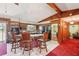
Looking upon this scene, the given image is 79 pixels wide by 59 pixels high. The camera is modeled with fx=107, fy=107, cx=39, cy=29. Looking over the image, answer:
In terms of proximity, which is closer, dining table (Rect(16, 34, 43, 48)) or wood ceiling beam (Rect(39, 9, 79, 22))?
wood ceiling beam (Rect(39, 9, 79, 22))

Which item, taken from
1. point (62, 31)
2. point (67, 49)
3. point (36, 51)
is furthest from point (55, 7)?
point (36, 51)

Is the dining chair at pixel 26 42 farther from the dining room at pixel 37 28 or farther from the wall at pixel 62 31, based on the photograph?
the wall at pixel 62 31

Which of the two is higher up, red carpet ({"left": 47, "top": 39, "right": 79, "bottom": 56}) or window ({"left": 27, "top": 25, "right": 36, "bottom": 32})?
window ({"left": 27, "top": 25, "right": 36, "bottom": 32})

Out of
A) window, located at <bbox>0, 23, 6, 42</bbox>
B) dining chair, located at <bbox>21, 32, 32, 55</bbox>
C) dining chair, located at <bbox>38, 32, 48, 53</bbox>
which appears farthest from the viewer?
dining chair, located at <bbox>38, 32, 48, 53</bbox>

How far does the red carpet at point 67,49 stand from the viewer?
2732 millimetres

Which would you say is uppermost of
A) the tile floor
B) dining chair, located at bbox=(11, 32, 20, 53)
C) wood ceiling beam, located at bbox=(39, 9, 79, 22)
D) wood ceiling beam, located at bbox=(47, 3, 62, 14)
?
wood ceiling beam, located at bbox=(47, 3, 62, 14)

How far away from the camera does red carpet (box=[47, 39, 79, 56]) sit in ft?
8.96

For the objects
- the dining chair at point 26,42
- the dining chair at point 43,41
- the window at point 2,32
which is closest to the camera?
the window at point 2,32

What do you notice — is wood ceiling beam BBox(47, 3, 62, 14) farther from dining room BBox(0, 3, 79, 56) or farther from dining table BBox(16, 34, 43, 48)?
dining table BBox(16, 34, 43, 48)

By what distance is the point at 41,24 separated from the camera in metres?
2.78

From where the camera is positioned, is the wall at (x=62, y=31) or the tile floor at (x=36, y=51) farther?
the wall at (x=62, y=31)

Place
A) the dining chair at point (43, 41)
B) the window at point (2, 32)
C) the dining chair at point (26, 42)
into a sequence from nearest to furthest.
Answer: the window at point (2, 32) → the dining chair at point (26, 42) → the dining chair at point (43, 41)

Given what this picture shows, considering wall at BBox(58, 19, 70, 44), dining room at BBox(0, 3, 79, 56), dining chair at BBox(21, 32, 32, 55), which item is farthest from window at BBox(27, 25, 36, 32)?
wall at BBox(58, 19, 70, 44)

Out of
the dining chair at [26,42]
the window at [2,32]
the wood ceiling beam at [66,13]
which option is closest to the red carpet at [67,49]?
the dining chair at [26,42]
